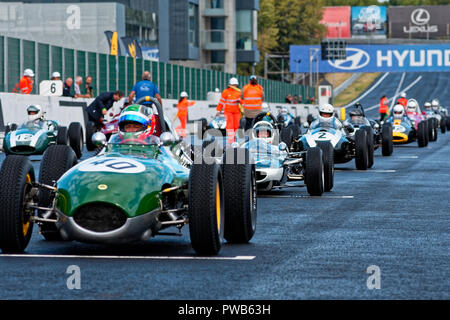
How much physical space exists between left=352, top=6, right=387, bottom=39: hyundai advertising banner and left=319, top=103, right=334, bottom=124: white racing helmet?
15416 cm

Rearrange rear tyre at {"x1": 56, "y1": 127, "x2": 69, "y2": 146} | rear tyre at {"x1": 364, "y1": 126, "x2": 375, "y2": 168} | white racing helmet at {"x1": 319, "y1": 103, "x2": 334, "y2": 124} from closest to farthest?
1. white racing helmet at {"x1": 319, "y1": 103, "x2": 334, "y2": 124}
2. rear tyre at {"x1": 364, "y1": 126, "x2": 375, "y2": 168}
3. rear tyre at {"x1": 56, "y1": 127, "x2": 69, "y2": 146}

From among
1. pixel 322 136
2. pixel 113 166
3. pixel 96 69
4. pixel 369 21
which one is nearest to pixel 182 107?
pixel 96 69

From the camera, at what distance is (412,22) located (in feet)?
589

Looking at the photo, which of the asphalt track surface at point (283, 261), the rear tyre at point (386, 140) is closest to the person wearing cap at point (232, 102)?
the rear tyre at point (386, 140)

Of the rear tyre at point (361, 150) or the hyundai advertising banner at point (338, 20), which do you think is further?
the hyundai advertising banner at point (338, 20)

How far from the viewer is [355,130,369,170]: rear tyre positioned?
72.7 ft

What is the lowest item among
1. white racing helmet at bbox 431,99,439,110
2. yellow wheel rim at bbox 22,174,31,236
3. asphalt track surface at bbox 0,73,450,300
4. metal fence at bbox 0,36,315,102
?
asphalt track surface at bbox 0,73,450,300

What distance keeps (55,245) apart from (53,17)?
56645 mm

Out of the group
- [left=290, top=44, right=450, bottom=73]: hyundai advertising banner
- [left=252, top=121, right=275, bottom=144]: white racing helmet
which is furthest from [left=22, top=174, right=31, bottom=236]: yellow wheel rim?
[left=290, top=44, right=450, bottom=73]: hyundai advertising banner

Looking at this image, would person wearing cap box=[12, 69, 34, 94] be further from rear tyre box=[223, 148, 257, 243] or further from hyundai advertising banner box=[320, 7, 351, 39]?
hyundai advertising banner box=[320, 7, 351, 39]

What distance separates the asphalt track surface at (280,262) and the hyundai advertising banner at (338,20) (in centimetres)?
16464

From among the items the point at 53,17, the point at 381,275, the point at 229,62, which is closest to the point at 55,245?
the point at 381,275

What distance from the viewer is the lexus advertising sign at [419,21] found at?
7013 inches

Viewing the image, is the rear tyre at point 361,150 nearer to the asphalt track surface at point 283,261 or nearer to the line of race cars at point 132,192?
the asphalt track surface at point 283,261
